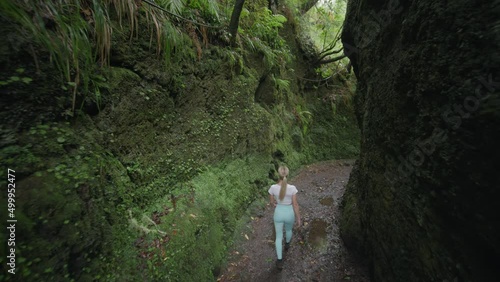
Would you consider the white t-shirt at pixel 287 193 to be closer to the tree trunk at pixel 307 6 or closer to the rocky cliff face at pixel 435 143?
the rocky cliff face at pixel 435 143

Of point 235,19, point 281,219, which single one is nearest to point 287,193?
point 281,219

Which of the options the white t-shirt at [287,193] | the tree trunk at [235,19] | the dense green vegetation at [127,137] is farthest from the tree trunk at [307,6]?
the white t-shirt at [287,193]

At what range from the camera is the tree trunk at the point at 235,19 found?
5.60m

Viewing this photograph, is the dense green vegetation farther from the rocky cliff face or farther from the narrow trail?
the rocky cliff face

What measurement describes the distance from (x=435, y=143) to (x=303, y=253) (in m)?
3.54

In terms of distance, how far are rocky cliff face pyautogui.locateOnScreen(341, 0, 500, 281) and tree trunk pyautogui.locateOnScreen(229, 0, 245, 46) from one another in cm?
334

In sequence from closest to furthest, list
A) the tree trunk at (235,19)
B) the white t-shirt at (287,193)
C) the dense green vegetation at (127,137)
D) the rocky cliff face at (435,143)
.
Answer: the rocky cliff face at (435,143) → the dense green vegetation at (127,137) → the white t-shirt at (287,193) → the tree trunk at (235,19)

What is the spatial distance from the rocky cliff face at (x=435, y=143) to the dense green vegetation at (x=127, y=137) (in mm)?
3190

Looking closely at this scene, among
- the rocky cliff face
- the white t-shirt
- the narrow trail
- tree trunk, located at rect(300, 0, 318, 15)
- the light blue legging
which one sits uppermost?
tree trunk, located at rect(300, 0, 318, 15)

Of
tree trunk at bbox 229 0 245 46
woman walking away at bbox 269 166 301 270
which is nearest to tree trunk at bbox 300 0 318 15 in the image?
tree trunk at bbox 229 0 245 46

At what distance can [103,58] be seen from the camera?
358 cm

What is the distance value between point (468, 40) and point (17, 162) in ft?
14.4

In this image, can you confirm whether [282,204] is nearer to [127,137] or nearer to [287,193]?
[287,193]

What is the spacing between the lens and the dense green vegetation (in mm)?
2467
